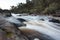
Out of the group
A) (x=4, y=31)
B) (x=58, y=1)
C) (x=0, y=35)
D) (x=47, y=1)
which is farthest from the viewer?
(x=47, y=1)

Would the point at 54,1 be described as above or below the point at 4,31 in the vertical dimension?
below

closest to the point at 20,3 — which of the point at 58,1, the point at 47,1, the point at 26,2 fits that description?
the point at 26,2

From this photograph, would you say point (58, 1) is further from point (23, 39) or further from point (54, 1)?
point (23, 39)

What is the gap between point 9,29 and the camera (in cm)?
634

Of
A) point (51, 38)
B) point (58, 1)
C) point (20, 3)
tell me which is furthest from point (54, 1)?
point (51, 38)

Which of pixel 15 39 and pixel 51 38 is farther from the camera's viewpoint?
pixel 51 38

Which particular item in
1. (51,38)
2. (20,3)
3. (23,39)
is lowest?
(20,3)

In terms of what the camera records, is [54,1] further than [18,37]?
Yes

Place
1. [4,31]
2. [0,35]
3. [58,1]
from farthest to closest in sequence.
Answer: [58,1] < [4,31] < [0,35]

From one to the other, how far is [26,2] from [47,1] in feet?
53.8

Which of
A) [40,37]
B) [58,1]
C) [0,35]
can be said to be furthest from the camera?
[58,1]

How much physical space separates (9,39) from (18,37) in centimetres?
36

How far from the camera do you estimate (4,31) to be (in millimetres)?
6008

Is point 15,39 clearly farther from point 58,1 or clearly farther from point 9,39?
point 58,1
